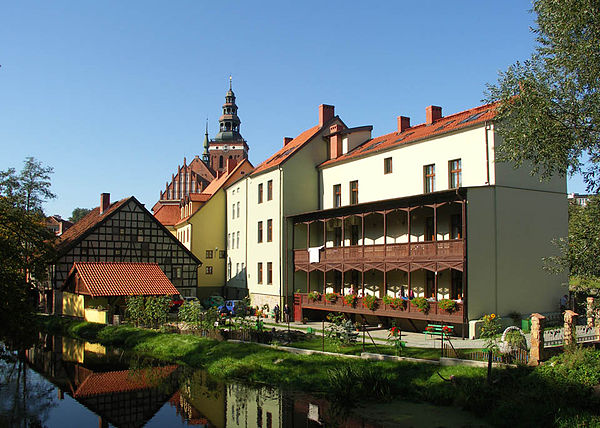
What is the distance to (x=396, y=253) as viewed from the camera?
96.3ft

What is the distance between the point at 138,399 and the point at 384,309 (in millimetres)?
14270

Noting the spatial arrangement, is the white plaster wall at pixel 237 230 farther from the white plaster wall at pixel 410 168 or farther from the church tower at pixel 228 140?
the church tower at pixel 228 140

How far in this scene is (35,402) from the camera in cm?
1875

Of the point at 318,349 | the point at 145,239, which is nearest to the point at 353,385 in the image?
the point at 318,349

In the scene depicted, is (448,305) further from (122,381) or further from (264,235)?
(264,235)

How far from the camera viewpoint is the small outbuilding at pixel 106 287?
1425 inches

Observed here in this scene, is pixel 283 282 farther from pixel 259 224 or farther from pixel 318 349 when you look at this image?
pixel 318 349

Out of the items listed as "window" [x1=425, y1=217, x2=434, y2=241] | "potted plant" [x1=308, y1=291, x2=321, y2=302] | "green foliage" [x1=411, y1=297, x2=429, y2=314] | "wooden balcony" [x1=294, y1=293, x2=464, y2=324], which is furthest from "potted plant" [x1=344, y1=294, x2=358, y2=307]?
"window" [x1=425, y1=217, x2=434, y2=241]

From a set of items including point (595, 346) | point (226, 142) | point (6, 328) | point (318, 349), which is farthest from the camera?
point (226, 142)

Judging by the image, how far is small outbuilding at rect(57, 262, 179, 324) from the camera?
36188mm

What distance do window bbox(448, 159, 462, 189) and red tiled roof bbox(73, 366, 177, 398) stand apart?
52.8ft

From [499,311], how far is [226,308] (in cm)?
2171

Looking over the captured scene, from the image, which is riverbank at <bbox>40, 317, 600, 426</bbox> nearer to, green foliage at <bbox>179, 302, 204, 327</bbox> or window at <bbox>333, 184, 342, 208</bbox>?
green foliage at <bbox>179, 302, 204, 327</bbox>

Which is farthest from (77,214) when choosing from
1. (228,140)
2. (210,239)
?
(210,239)
